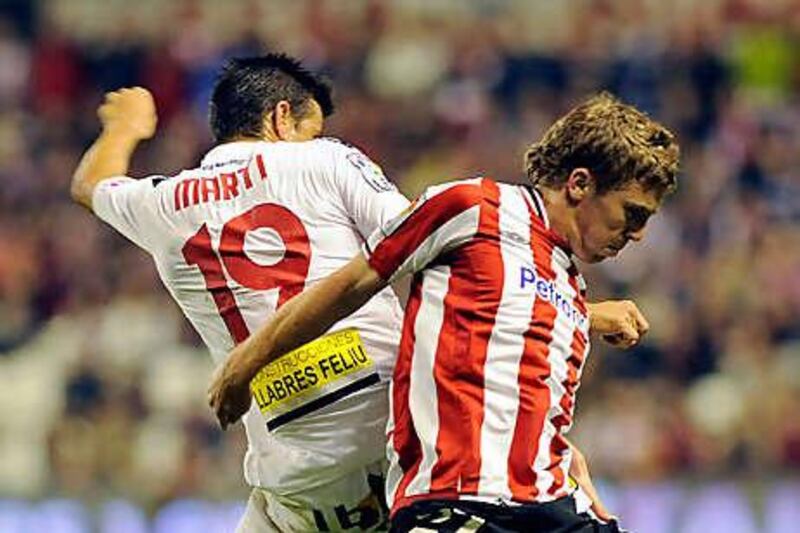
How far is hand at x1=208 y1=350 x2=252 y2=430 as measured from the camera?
448 centimetres

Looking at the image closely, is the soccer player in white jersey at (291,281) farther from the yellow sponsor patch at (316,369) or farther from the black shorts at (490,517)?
the black shorts at (490,517)

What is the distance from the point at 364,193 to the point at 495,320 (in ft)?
2.49

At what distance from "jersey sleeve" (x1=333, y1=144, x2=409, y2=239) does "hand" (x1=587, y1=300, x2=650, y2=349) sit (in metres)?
0.51

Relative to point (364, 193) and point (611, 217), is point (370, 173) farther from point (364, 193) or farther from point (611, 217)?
point (611, 217)

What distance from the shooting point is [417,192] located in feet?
37.3

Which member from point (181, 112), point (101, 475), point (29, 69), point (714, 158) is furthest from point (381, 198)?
point (29, 69)

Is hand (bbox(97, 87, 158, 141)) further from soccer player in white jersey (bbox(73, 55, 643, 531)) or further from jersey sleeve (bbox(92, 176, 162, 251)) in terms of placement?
soccer player in white jersey (bbox(73, 55, 643, 531))

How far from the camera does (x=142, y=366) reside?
35.1ft

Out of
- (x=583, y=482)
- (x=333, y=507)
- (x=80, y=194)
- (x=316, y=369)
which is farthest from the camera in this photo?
(x=80, y=194)

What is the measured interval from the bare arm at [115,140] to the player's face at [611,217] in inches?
58.7

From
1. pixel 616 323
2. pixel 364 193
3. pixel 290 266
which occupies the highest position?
pixel 364 193

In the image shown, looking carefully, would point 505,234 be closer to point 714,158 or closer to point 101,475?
point 101,475

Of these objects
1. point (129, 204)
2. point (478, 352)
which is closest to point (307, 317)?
point (478, 352)

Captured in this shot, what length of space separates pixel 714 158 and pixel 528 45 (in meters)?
1.39
